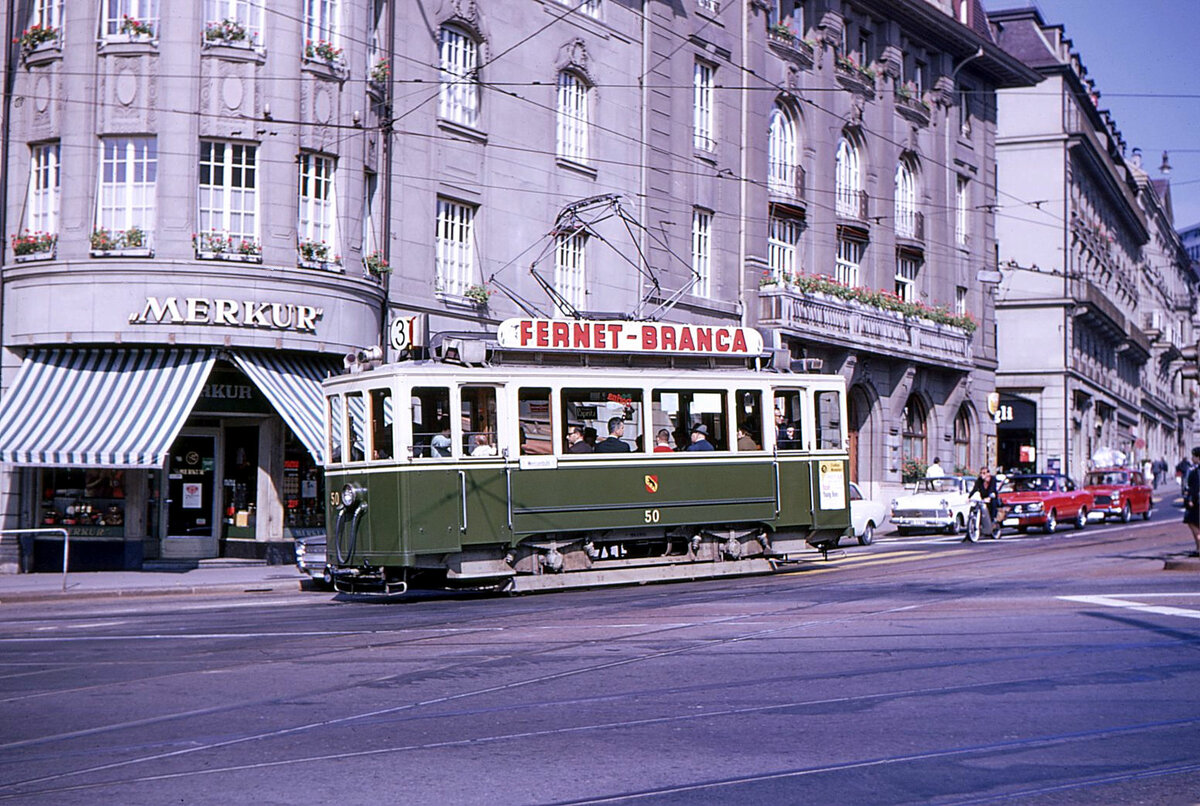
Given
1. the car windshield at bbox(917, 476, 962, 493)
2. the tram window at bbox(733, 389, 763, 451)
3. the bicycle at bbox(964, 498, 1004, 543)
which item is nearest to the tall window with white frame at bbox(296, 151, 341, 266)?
the tram window at bbox(733, 389, 763, 451)

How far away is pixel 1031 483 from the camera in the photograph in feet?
116

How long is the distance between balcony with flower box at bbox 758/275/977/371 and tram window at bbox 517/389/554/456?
18.7 m

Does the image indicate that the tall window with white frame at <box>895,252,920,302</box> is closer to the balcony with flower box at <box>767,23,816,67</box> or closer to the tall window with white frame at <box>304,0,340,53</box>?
the balcony with flower box at <box>767,23,816,67</box>

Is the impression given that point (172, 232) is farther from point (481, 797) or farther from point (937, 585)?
point (481, 797)

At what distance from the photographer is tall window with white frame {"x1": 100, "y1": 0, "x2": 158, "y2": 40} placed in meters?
22.8

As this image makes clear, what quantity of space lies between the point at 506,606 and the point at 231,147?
11.3m

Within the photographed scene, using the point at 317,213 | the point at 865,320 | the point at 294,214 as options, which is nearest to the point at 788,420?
the point at 294,214

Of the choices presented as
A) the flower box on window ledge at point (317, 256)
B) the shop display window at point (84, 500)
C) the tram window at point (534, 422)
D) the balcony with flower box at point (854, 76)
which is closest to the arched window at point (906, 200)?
the balcony with flower box at point (854, 76)

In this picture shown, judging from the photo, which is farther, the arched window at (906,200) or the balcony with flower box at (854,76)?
the arched window at (906,200)

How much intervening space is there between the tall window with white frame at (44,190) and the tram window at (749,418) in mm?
12066

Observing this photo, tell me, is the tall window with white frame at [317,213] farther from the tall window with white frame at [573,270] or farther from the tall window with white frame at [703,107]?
the tall window with white frame at [703,107]

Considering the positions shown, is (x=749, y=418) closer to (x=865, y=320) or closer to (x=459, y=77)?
(x=459, y=77)

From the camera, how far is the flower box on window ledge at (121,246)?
2252 cm

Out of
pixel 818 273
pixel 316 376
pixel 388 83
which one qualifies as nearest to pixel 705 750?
pixel 316 376
